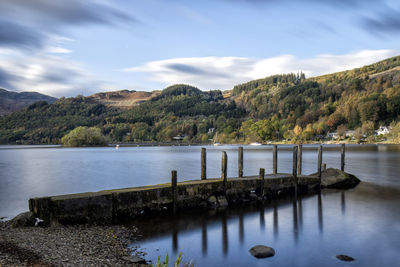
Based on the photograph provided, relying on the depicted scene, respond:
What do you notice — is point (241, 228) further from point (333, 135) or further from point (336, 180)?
point (333, 135)

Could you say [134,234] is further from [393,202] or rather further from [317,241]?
[393,202]

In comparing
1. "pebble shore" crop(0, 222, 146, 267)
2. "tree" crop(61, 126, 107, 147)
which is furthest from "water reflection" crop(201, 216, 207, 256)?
Result: "tree" crop(61, 126, 107, 147)

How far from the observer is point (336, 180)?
26672mm

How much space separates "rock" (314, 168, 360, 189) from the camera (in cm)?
2643

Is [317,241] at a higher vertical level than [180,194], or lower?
lower

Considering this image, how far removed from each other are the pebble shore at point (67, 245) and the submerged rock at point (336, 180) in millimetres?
18206

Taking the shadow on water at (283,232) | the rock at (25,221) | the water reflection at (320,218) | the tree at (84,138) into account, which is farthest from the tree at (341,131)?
the rock at (25,221)

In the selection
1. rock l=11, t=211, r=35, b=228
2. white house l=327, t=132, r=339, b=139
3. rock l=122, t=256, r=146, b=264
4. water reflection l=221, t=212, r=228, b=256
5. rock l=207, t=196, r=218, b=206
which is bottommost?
water reflection l=221, t=212, r=228, b=256

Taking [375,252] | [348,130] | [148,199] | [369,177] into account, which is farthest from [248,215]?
[348,130]

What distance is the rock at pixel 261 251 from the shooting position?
1198 cm

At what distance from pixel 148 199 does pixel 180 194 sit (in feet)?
6.84

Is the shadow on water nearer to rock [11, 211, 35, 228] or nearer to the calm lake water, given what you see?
the calm lake water

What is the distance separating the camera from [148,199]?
16562mm

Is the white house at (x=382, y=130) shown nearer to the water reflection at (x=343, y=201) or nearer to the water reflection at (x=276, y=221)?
the water reflection at (x=343, y=201)
